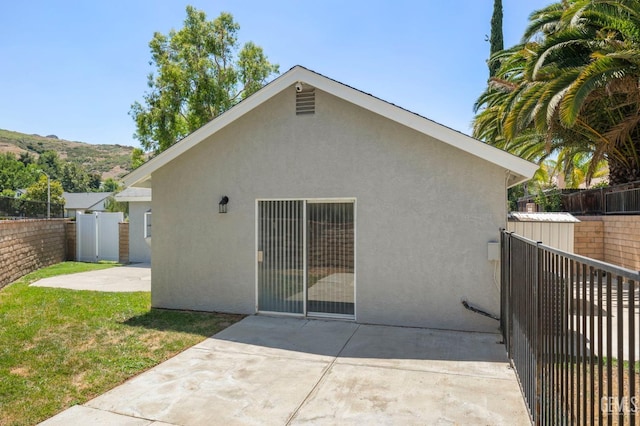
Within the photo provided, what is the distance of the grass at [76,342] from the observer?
5.41 metres

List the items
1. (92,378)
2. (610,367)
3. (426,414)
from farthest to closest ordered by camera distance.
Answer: (92,378), (426,414), (610,367)

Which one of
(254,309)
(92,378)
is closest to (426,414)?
(92,378)

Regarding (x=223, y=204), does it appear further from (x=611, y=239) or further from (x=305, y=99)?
(x=611, y=239)

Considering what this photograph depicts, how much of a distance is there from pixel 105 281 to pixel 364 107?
10.9 meters

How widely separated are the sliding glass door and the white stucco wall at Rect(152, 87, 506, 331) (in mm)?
256

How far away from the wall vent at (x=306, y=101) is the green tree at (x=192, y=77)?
647 inches

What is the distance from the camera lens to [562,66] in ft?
42.3

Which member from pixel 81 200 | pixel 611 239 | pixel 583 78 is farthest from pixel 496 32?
pixel 81 200

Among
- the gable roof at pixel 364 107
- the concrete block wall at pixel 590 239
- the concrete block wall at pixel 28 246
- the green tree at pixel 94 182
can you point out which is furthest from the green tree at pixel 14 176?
the concrete block wall at pixel 590 239

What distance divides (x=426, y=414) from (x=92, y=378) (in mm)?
4675

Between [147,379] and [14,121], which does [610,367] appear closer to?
[147,379]

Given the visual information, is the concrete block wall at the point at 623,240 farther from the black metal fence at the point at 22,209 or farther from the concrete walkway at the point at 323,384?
the black metal fence at the point at 22,209

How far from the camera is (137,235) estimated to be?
20.1 meters

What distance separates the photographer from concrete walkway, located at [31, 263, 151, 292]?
12.8m
